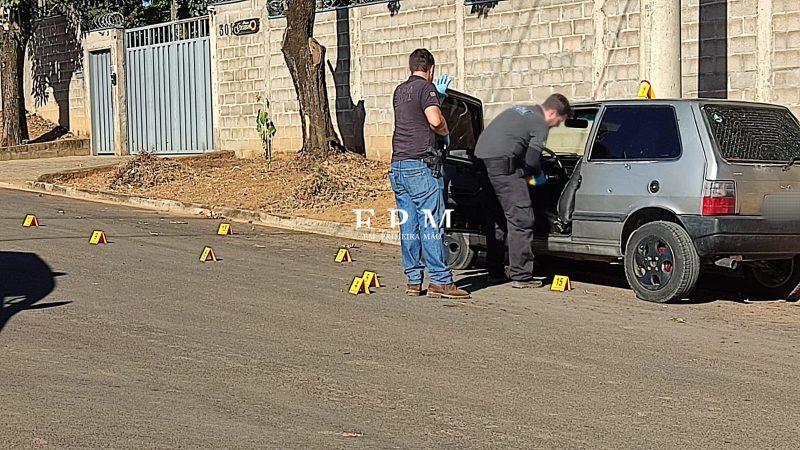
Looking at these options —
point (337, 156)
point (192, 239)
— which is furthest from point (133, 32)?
point (192, 239)

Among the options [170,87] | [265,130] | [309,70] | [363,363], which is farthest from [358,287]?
[170,87]

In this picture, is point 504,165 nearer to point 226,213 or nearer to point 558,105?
point 558,105

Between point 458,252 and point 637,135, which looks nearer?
point 637,135

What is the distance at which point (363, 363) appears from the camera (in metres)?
7.58

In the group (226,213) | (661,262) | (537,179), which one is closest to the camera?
(661,262)

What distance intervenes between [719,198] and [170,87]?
1749 centimetres

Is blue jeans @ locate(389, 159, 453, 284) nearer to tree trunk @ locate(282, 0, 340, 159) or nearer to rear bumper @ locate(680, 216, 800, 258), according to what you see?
rear bumper @ locate(680, 216, 800, 258)

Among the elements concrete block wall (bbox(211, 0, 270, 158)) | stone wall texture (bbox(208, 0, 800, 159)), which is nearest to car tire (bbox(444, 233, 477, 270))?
stone wall texture (bbox(208, 0, 800, 159))

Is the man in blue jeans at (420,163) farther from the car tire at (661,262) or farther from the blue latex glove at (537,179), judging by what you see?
the car tire at (661,262)

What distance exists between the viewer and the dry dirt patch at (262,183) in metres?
17.0

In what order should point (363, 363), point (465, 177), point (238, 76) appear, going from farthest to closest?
point (238, 76) → point (465, 177) → point (363, 363)

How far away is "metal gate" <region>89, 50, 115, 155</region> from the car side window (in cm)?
1845

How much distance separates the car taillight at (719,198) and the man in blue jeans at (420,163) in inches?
83.1

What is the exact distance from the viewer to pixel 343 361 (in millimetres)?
7629
